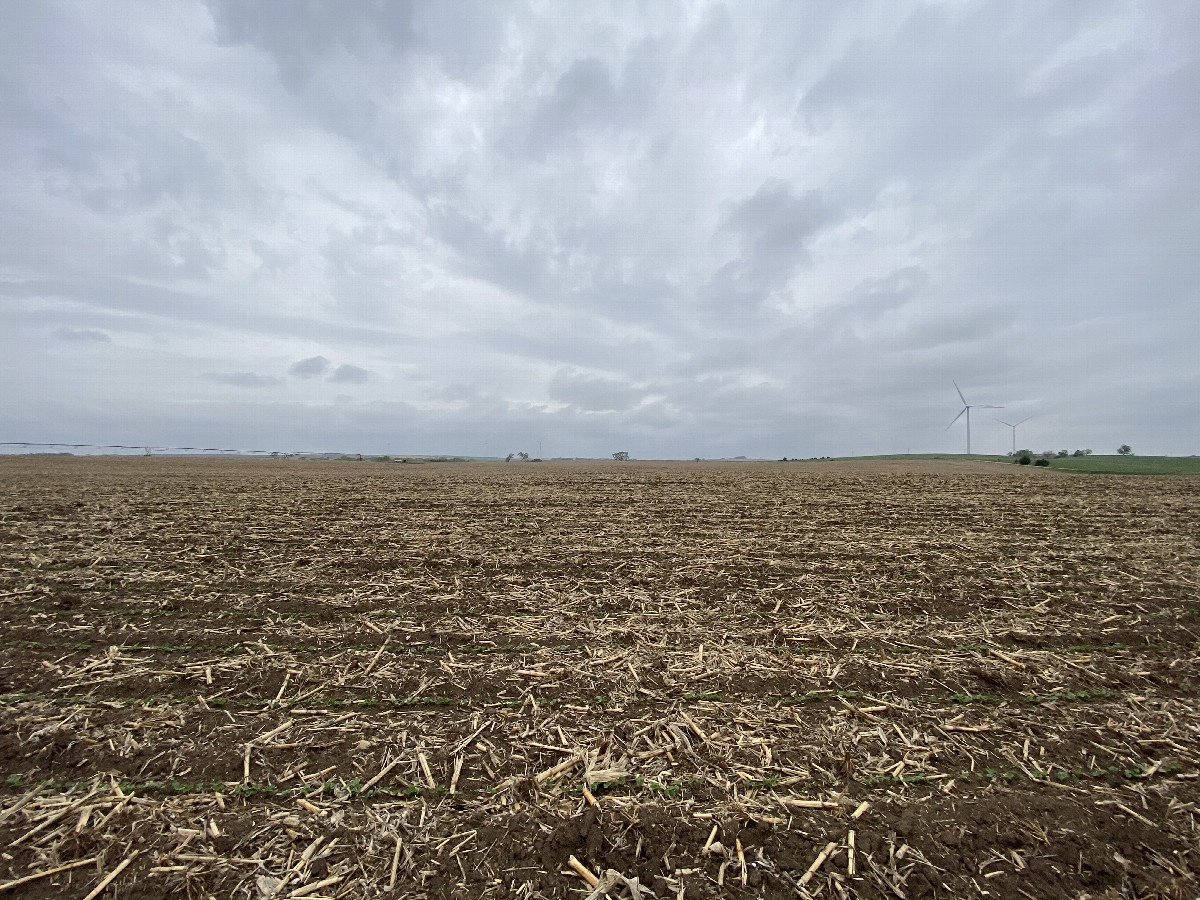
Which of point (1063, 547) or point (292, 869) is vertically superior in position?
point (1063, 547)

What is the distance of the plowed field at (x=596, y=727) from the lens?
2.91 m

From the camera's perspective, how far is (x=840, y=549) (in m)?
10.4

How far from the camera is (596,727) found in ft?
13.6

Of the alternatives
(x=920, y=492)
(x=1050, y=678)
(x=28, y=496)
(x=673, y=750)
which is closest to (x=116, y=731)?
(x=673, y=750)

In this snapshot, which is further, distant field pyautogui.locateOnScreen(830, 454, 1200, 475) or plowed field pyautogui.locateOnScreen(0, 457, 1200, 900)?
distant field pyautogui.locateOnScreen(830, 454, 1200, 475)

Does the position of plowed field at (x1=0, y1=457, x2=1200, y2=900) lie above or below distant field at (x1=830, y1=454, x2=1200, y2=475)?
below

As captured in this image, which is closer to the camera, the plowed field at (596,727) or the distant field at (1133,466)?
the plowed field at (596,727)

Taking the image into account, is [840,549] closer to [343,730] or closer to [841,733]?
[841,733]

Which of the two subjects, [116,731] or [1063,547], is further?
[1063,547]

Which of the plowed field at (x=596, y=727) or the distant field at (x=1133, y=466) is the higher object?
the distant field at (x=1133, y=466)

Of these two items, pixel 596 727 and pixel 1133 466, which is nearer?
pixel 596 727

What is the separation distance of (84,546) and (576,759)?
12301 mm

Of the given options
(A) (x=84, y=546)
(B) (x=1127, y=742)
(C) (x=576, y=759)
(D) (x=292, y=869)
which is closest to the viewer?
(D) (x=292, y=869)

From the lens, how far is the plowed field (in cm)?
291
